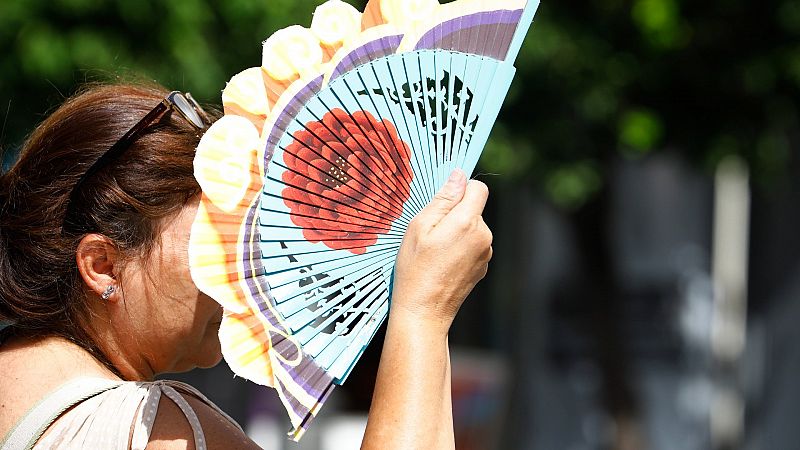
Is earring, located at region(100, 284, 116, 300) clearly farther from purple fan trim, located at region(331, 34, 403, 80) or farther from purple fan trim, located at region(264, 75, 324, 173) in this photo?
purple fan trim, located at region(331, 34, 403, 80)

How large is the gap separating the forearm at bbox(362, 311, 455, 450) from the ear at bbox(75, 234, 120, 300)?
42 centimetres

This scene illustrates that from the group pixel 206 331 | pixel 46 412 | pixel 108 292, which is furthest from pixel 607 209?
pixel 46 412

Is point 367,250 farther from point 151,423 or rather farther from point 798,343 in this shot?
point 798,343

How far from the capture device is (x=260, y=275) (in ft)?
4.83

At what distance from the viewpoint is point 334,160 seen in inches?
59.4

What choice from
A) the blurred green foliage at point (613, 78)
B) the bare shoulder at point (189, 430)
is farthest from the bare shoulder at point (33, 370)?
the blurred green foliage at point (613, 78)

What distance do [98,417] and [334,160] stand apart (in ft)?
1.49

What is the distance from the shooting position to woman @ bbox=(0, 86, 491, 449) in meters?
1.40

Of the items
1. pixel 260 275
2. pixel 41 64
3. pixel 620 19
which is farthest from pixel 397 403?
pixel 620 19

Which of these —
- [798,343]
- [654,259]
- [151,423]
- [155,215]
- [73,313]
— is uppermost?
[155,215]

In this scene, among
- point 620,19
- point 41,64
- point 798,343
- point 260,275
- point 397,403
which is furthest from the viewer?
point 798,343

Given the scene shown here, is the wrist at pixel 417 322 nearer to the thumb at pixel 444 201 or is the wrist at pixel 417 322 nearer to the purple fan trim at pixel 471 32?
the thumb at pixel 444 201

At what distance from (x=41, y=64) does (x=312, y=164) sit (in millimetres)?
3218

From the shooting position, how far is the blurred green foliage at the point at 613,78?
4.66 meters
